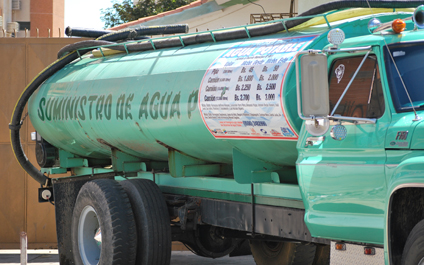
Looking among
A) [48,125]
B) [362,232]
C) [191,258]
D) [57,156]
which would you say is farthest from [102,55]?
[362,232]

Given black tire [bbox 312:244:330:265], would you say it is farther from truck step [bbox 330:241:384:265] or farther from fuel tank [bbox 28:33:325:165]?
truck step [bbox 330:241:384:265]

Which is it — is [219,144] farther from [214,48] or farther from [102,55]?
[102,55]

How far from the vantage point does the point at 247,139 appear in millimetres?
5660

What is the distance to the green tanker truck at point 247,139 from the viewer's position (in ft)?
14.2

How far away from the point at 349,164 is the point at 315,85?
28.6 inches

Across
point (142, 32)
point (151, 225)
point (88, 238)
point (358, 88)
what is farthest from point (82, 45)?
point (358, 88)

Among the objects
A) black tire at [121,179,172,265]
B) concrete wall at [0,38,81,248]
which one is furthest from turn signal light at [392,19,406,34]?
concrete wall at [0,38,81,248]

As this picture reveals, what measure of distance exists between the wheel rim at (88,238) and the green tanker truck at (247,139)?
2 centimetres

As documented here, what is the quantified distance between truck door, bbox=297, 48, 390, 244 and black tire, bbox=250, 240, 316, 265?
9.35ft

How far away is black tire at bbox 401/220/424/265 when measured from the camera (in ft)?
12.6

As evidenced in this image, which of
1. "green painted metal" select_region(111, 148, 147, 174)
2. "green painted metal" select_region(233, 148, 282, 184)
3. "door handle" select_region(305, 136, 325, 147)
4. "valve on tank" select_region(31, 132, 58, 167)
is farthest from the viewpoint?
"valve on tank" select_region(31, 132, 58, 167)

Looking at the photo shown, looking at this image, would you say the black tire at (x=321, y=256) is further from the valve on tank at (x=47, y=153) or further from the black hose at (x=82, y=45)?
the valve on tank at (x=47, y=153)

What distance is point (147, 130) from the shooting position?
→ 6969mm

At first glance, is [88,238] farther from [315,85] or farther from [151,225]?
[315,85]
